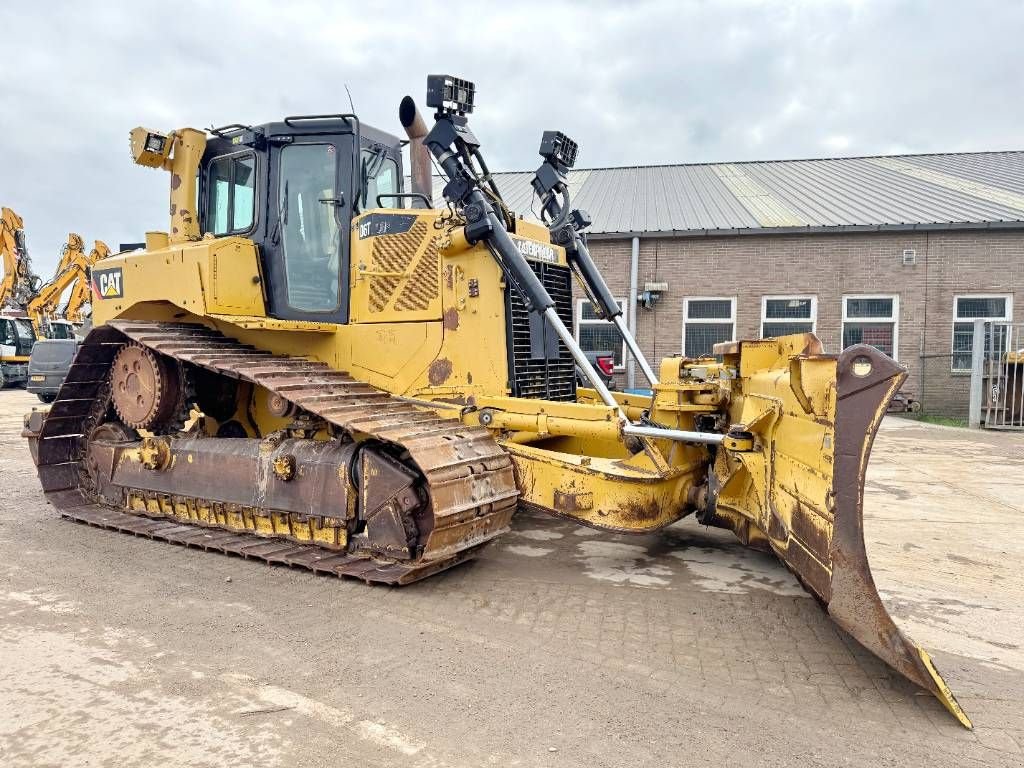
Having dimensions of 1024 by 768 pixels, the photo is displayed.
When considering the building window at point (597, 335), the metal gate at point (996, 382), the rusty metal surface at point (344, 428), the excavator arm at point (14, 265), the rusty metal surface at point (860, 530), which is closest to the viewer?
the rusty metal surface at point (860, 530)

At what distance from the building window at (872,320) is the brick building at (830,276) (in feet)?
0.08

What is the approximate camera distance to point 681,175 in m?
22.6

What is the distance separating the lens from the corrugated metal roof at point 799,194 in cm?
1683

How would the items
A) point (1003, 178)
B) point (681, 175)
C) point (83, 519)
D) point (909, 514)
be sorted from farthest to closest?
point (681, 175) → point (1003, 178) → point (909, 514) → point (83, 519)

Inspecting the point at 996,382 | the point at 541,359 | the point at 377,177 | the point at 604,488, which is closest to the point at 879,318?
the point at 996,382

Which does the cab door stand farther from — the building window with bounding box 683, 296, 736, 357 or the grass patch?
the grass patch

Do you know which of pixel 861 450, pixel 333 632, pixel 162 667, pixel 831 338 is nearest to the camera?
pixel 861 450

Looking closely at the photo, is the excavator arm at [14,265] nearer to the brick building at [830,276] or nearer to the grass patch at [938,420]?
the brick building at [830,276]

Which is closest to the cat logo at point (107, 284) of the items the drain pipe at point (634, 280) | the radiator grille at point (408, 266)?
the radiator grille at point (408, 266)

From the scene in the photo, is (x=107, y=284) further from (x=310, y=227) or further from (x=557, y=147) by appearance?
(x=557, y=147)

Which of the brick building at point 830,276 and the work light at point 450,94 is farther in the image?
the brick building at point 830,276

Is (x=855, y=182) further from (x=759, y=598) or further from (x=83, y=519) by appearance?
(x=83, y=519)

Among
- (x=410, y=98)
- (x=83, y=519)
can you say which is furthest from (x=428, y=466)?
(x=83, y=519)

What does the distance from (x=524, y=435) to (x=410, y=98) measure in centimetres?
278
